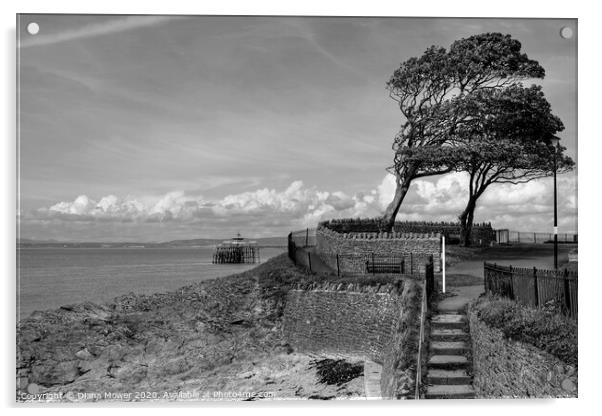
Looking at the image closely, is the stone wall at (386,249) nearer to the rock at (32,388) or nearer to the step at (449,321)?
the step at (449,321)

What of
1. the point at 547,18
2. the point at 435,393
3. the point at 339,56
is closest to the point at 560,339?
the point at 435,393

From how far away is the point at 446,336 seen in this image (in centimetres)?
1198

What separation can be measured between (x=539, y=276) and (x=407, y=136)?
→ 27.9 ft

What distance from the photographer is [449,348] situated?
1159cm

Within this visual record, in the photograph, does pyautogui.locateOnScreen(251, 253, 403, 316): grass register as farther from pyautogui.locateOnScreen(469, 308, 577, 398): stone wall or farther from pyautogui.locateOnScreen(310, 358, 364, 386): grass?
pyautogui.locateOnScreen(469, 308, 577, 398): stone wall

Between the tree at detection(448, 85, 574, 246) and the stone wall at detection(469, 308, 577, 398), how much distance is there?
668 centimetres

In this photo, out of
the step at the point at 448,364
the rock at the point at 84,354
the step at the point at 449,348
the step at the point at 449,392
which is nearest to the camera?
the step at the point at 449,392

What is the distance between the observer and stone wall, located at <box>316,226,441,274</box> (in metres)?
20.4

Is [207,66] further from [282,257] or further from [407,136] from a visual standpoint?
[282,257]

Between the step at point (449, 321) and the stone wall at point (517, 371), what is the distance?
138 centimetres

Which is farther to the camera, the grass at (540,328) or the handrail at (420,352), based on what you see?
the handrail at (420,352)

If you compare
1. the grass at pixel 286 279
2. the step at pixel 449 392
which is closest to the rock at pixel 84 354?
the grass at pixel 286 279

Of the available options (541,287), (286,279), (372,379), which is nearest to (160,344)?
(286,279)

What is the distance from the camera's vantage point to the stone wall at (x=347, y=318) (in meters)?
15.1
